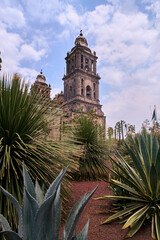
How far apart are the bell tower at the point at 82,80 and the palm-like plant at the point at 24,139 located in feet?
117

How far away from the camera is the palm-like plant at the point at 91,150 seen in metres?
5.11

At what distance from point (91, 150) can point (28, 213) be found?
4.53m

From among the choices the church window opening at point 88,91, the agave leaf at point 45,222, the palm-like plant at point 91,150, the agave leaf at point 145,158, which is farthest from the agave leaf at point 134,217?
the church window opening at point 88,91

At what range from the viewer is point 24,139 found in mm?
2625

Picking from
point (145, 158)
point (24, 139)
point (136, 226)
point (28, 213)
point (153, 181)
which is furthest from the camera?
point (145, 158)

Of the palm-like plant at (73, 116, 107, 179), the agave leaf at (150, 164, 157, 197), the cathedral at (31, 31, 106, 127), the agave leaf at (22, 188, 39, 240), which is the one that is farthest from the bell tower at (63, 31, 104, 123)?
the agave leaf at (22, 188, 39, 240)

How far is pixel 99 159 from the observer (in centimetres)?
541

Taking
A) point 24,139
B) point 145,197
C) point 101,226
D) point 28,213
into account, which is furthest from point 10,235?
point 145,197

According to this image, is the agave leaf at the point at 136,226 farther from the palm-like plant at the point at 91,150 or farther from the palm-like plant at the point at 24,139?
the palm-like plant at the point at 91,150

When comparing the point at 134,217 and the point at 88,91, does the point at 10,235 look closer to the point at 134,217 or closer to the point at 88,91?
the point at 134,217

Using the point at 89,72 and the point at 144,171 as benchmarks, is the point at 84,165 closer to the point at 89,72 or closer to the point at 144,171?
the point at 144,171

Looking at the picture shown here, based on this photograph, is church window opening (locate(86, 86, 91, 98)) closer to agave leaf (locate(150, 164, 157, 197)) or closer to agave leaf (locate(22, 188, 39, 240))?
agave leaf (locate(150, 164, 157, 197))

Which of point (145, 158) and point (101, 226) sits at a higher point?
point (145, 158)

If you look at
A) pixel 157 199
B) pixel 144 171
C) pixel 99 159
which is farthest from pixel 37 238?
pixel 99 159
